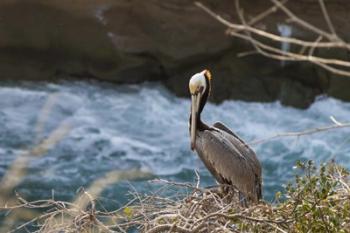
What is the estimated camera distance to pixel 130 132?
10188mm

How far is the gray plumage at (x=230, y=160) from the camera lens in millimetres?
5496

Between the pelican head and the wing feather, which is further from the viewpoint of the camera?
the pelican head

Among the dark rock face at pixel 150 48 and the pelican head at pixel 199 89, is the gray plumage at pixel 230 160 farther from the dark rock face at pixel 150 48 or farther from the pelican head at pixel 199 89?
the dark rock face at pixel 150 48

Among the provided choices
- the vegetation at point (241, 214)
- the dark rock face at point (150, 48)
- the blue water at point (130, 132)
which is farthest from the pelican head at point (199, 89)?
the dark rock face at point (150, 48)

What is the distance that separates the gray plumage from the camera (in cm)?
550

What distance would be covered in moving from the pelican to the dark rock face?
190 inches

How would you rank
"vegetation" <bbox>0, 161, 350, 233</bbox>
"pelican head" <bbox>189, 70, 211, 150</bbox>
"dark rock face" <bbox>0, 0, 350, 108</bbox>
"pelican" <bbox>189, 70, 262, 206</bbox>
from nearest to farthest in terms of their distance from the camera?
1. "vegetation" <bbox>0, 161, 350, 233</bbox>
2. "pelican" <bbox>189, 70, 262, 206</bbox>
3. "pelican head" <bbox>189, 70, 211, 150</bbox>
4. "dark rock face" <bbox>0, 0, 350, 108</bbox>

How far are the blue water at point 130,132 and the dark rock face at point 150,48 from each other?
18cm

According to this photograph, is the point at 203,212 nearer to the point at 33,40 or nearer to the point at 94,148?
the point at 94,148

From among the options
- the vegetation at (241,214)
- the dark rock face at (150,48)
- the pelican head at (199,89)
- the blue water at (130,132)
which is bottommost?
the blue water at (130,132)

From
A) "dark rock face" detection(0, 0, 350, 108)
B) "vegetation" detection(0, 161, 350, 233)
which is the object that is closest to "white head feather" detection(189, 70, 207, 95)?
"vegetation" detection(0, 161, 350, 233)

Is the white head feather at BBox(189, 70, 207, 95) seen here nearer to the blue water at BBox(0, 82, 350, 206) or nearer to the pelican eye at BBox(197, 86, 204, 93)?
the pelican eye at BBox(197, 86, 204, 93)

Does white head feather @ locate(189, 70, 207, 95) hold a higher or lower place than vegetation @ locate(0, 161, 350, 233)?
lower

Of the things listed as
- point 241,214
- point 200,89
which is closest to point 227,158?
point 200,89
